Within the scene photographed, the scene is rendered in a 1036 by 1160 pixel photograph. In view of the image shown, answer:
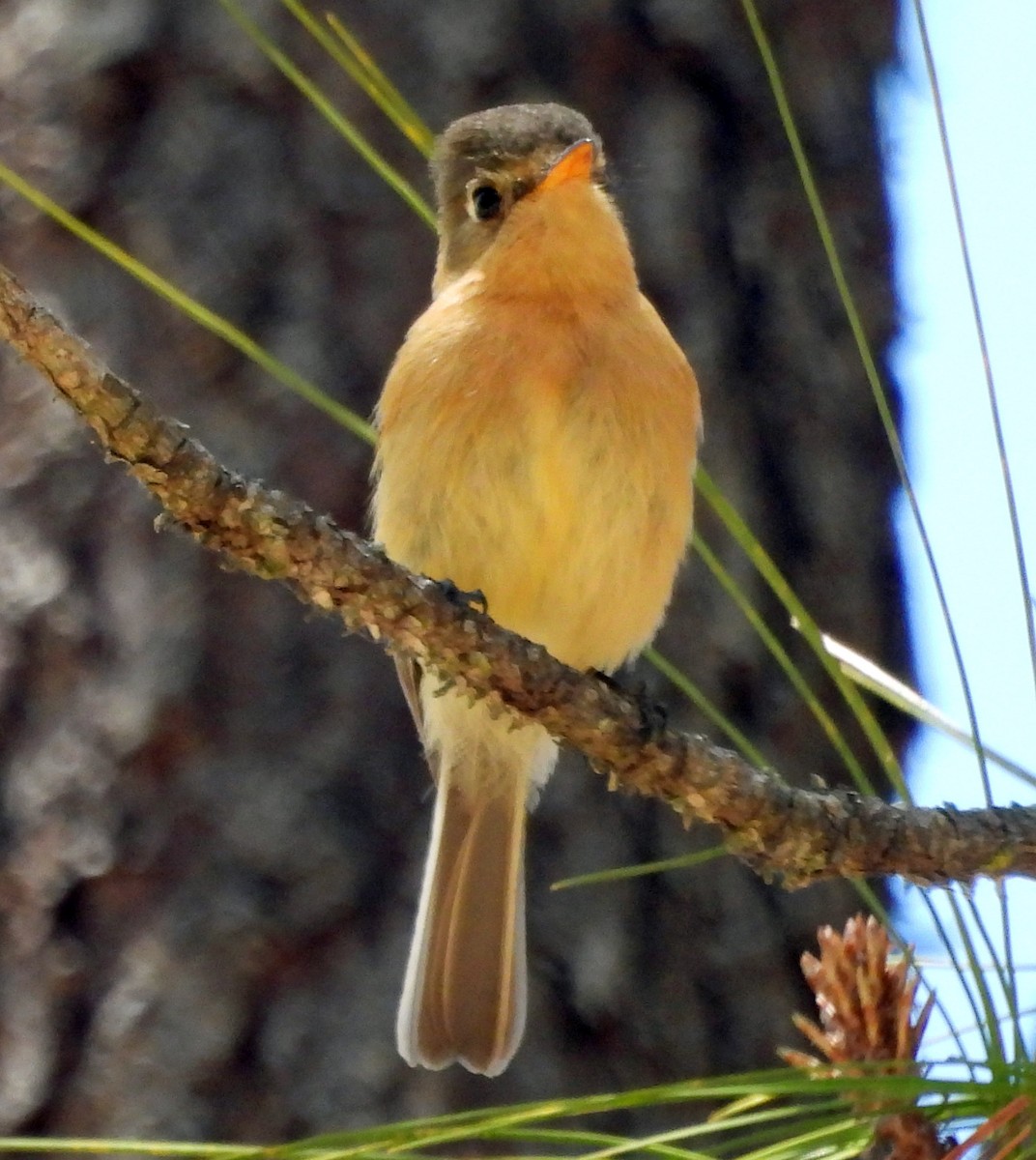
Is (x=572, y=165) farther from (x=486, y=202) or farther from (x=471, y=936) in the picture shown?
(x=471, y=936)

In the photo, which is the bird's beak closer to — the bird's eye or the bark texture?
the bird's eye

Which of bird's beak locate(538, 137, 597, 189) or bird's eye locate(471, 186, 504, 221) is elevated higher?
bird's eye locate(471, 186, 504, 221)

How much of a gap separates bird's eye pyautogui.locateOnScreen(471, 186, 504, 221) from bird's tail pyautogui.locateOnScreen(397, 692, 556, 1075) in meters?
0.80

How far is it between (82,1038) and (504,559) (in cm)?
99

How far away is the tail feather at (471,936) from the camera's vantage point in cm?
268

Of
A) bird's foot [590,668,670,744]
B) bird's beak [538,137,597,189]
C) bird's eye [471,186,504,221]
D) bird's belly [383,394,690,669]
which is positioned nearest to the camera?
bird's foot [590,668,670,744]

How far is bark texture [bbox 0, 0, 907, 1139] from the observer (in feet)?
9.10

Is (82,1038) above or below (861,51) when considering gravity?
below

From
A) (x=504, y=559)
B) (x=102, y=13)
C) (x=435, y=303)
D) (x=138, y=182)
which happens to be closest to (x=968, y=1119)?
(x=504, y=559)

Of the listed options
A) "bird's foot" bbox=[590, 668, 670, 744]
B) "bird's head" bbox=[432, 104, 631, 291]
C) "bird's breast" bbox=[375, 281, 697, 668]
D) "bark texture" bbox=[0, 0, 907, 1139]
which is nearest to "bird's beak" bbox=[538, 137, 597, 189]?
"bird's head" bbox=[432, 104, 631, 291]

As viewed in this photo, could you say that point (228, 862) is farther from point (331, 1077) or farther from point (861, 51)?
point (861, 51)

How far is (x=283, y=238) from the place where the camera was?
10.3 feet

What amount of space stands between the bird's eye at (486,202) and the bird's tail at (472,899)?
80cm

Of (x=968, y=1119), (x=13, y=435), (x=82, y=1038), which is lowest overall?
(x=968, y=1119)
